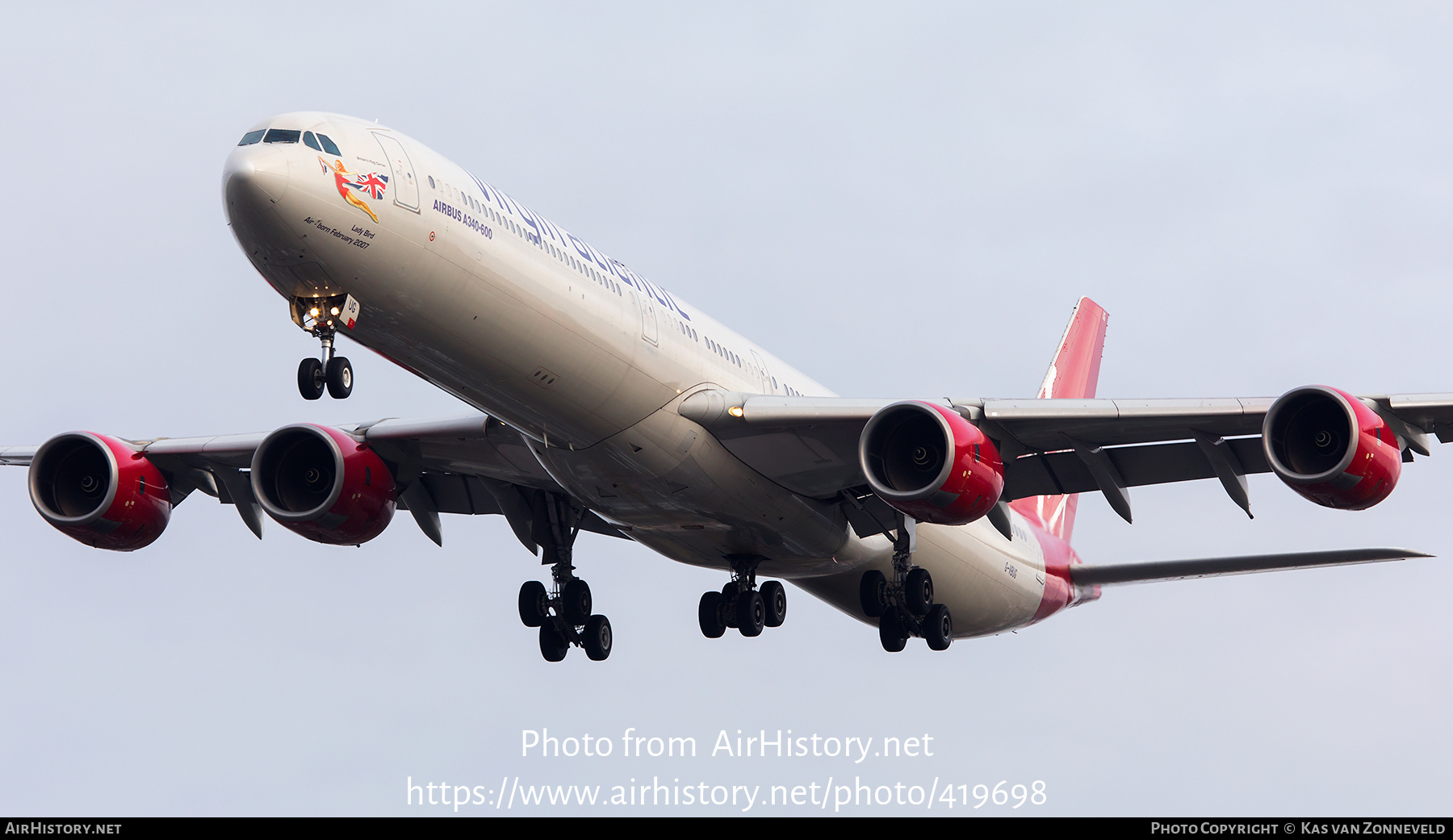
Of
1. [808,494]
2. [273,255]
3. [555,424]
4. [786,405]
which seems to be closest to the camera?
[273,255]

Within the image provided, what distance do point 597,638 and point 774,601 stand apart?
3.18m

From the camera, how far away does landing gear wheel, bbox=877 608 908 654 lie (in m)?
29.2

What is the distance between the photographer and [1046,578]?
34.7m

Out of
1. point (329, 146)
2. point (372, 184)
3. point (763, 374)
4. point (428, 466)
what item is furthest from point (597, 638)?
point (329, 146)

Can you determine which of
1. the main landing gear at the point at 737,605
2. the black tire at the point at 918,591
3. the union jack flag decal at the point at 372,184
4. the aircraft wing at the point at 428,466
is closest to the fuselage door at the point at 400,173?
the union jack flag decal at the point at 372,184

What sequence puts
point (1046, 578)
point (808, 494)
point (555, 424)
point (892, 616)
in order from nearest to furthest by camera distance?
point (555, 424)
point (808, 494)
point (892, 616)
point (1046, 578)

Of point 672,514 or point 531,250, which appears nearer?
point 531,250

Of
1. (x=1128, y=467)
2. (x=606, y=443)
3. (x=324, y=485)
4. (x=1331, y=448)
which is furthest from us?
(x=324, y=485)

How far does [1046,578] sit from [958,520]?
36.1ft

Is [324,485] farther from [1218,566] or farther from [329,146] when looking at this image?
[1218,566]

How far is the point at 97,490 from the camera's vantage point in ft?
95.2

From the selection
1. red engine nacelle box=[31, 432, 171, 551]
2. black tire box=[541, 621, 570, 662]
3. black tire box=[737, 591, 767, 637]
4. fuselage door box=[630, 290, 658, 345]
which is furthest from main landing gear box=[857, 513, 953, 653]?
red engine nacelle box=[31, 432, 171, 551]

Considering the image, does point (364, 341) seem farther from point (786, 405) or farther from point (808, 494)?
point (808, 494)

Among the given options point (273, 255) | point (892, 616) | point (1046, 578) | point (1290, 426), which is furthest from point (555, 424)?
point (1046, 578)
